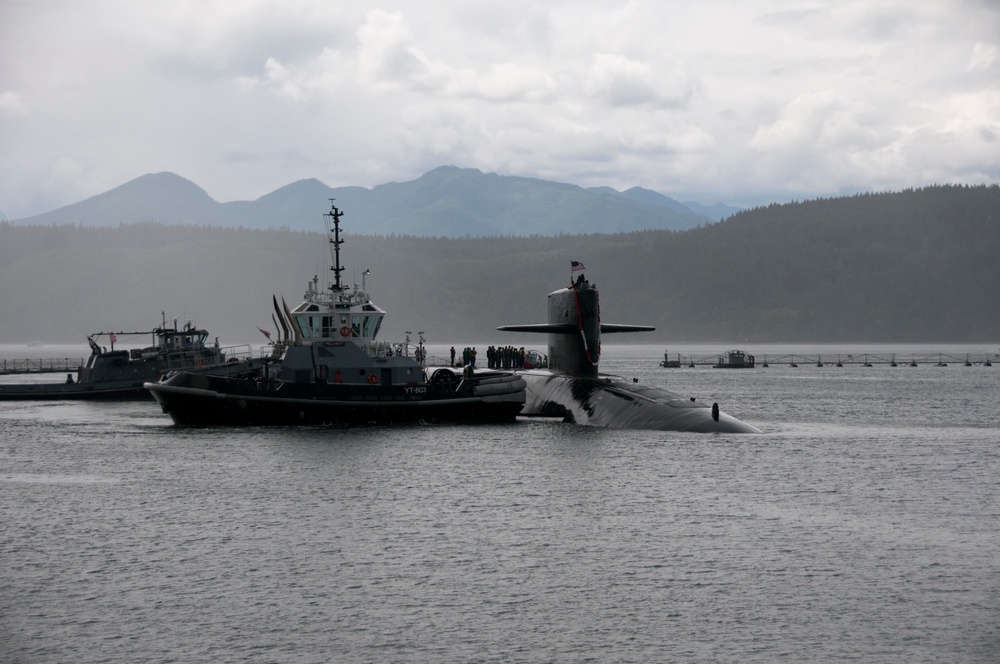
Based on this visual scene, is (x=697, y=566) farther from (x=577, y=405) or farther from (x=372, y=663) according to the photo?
(x=577, y=405)

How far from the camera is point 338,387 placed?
168ft

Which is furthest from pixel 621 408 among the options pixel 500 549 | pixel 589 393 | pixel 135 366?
pixel 135 366

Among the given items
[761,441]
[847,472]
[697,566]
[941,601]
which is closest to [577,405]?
[761,441]

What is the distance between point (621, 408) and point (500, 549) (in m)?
24.6

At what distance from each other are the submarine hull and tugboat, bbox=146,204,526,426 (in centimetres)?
290

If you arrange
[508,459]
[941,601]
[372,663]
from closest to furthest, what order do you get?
[372,663], [941,601], [508,459]

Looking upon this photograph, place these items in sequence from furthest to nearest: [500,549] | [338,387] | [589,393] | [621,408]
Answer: [589,393]
[338,387]
[621,408]
[500,549]

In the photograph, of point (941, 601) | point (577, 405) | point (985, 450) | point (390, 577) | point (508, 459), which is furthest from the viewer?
point (577, 405)

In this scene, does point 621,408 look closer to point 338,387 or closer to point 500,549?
point 338,387

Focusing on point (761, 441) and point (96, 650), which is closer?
point (96, 650)

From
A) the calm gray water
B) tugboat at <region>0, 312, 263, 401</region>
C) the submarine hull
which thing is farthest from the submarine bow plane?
tugboat at <region>0, 312, 263, 401</region>

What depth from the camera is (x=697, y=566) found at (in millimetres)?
25391

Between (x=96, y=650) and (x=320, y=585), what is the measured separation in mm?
5285

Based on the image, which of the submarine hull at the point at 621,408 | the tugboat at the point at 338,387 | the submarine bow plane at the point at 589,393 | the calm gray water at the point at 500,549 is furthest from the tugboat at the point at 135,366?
the submarine bow plane at the point at 589,393
